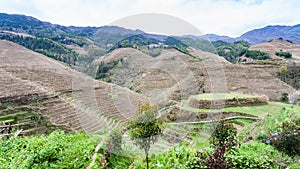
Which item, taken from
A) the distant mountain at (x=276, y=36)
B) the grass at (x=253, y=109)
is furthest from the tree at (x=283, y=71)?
the distant mountain at (x=276, y=36)

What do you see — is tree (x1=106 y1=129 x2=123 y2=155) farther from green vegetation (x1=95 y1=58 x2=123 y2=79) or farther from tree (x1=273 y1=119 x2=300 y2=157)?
tree (x1=273 y1=119 x2=300 y2=157)

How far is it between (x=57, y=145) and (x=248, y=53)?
44.5 meters

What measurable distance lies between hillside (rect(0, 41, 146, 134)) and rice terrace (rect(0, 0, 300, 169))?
0.07 m

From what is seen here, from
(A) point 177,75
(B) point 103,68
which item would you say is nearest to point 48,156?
(B) point 103,68

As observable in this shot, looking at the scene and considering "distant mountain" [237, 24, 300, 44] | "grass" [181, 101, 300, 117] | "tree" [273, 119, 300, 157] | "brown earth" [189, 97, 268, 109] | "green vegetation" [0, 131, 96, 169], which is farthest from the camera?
"distant mountain" [237, 24, 300, 44]

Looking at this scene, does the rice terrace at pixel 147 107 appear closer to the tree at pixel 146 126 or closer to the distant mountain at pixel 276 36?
the tree at pixel 146 126

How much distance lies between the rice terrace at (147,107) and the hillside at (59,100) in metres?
0.07

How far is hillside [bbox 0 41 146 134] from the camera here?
1240cm

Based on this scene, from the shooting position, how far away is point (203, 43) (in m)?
5.86

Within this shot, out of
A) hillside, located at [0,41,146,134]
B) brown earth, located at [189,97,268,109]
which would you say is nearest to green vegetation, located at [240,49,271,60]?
brown earth, located at [189,97,268,109]

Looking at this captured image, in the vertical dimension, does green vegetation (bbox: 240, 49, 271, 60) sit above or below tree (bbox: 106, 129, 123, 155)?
above

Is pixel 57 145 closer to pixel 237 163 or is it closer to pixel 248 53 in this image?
pixel 237 163

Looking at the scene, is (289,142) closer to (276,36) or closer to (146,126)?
(146,126)

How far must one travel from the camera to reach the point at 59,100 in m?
16.8
